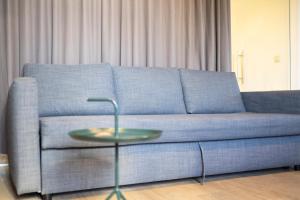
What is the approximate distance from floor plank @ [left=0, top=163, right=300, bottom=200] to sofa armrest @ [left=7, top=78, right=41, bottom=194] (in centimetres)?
18

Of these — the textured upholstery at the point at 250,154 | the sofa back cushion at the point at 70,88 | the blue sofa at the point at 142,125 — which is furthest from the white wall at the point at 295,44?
the sofa back cushion at the point at 70,88

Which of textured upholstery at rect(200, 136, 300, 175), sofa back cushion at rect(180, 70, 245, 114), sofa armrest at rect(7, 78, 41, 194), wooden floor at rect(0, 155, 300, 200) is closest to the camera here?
sofa armrest at rect(7, 78, 41, 194)

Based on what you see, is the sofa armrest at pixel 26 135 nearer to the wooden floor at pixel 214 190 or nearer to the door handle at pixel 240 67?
the wooden floor at pixel 214 190

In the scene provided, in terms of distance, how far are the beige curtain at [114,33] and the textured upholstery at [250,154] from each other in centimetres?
123

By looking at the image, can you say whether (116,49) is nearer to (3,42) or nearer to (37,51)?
(37,51)

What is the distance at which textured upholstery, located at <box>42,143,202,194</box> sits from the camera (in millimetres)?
1683

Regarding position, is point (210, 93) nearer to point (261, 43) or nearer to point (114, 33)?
point (114, 33)

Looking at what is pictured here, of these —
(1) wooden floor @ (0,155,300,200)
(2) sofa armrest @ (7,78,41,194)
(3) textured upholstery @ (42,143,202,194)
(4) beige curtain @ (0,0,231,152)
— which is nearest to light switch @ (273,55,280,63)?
(4) beige curtain @ (0,0,231,152)

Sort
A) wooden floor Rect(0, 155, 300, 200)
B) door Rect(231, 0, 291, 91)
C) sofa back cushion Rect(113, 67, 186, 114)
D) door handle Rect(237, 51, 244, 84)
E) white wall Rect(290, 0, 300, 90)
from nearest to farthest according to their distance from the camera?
wooden floor Rect(0, 155, 300, 200) < sofa back cushion Rect(113, 67, 186, 114) < white wall Rect(290, 0, 300, 90) < door Rect(231, 0, 291, 91) < door handle Rect(237, 51, 244, 84)

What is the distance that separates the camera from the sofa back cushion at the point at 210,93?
104 inches

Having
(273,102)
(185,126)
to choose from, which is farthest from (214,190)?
(273,102)

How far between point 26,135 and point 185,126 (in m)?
0.93

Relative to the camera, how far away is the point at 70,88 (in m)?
2.20

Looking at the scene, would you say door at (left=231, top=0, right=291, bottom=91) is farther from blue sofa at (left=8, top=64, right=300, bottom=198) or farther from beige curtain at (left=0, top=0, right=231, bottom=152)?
blue sofa at (left=8, top=64, right=300, bottom=198)
